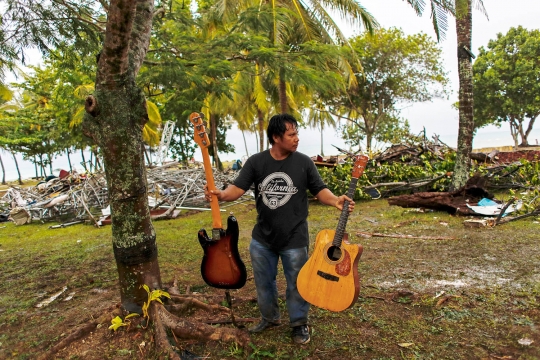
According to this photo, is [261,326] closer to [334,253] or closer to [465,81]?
[334,253]

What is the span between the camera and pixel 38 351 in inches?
136

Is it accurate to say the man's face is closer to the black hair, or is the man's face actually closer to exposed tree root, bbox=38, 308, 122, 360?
the black hair

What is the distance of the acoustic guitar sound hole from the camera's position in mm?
3229

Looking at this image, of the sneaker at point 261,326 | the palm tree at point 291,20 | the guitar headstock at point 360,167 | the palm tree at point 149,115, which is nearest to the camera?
the guitar headstock at point 360,167

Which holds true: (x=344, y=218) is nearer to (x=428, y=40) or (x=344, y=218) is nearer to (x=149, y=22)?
(x=149, y=22)

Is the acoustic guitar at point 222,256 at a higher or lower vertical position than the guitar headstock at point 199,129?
lower

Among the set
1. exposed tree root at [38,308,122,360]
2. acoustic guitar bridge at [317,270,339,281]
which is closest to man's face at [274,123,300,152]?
acoustic guitar bridge at [317,270,339,281]

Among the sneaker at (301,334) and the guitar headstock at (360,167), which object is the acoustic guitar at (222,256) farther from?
the guitar headstock at (360,167)

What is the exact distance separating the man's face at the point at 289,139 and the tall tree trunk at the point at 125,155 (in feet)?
4.09

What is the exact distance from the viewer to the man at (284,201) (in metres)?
3.28

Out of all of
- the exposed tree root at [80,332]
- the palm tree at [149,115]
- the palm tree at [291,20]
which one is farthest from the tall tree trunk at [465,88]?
the exposed tree root at [80,332]

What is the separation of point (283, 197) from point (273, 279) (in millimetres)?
769

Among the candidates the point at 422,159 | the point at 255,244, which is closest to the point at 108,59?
the point at 255,244

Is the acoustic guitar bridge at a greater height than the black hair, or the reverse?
the black hair
